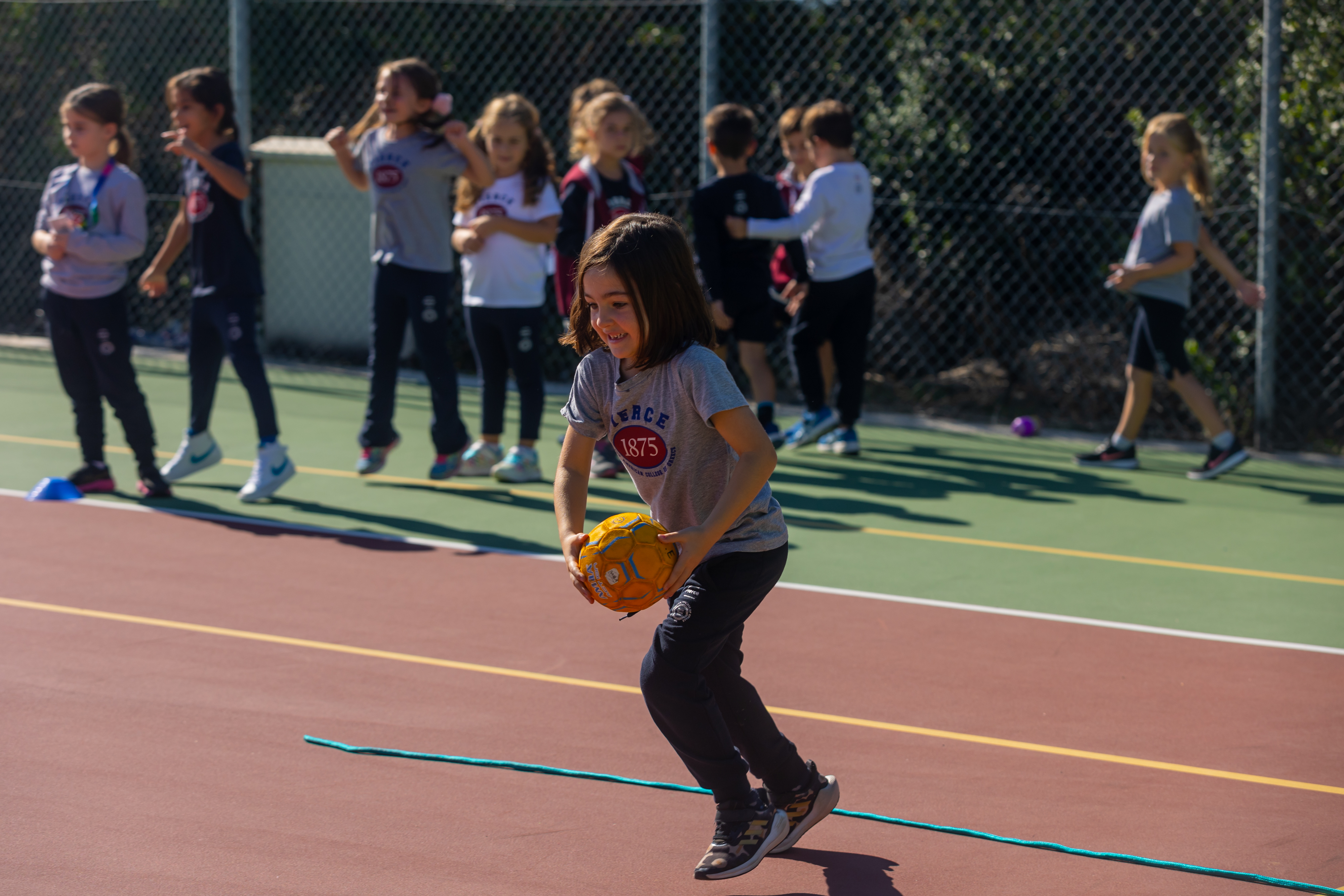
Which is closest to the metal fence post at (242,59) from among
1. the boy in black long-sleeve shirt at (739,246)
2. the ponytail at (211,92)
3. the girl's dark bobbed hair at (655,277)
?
the ponytail at (211,92)

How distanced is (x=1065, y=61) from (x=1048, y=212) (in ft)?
3.86

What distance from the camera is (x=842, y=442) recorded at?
31.3ft

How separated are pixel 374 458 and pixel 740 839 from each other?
5.15 m

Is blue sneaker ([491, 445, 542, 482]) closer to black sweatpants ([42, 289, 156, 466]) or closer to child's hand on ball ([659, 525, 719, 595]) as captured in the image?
black sweatpants ([42, 289, 156, 466])

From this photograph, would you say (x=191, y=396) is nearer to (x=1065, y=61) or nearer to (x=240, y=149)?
(x=240, y=149)

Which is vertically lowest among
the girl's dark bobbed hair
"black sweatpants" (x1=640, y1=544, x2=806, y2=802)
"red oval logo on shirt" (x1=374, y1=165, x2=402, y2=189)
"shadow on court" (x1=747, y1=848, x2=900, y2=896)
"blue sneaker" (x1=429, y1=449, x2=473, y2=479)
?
"blue sneaker" (x1=429, y1=449, x2=473, y2=479)

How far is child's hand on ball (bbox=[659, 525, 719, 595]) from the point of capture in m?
3.27

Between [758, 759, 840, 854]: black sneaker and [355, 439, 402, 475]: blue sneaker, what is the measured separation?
16.2ft

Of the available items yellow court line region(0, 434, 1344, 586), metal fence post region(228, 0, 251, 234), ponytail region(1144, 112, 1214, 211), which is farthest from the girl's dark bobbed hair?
metal fence post region(228, 0, 251, 234)

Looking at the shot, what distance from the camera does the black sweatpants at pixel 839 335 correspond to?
9320 mm

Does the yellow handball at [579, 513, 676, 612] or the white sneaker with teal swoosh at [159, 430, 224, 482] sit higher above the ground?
Answer: the yellow handball at [579, 513, 676, 612]

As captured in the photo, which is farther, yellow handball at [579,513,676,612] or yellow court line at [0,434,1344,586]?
yellow court line at [0,434,1344,586]

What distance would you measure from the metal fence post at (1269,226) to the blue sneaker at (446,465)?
529cm

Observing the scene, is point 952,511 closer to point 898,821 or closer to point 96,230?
point 898,821
